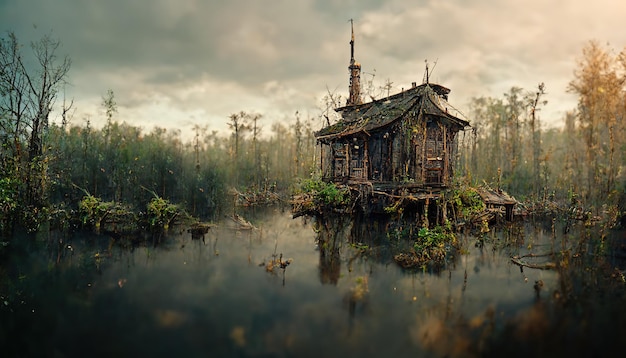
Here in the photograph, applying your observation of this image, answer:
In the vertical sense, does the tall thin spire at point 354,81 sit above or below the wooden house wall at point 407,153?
above

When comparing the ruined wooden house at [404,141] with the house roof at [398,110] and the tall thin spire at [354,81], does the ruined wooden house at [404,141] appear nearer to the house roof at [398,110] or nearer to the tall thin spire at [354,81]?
the house roof at [398,110]

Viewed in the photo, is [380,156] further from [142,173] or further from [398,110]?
[142,173]

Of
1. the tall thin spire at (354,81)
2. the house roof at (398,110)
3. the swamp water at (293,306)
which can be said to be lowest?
the swamp water at (293,306)

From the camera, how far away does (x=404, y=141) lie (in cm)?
2177

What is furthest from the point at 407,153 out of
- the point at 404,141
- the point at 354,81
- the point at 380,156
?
the point at 354,81

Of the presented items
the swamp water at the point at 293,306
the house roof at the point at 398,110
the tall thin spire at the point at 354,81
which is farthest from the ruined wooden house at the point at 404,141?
the swamp water at the point at 293,306

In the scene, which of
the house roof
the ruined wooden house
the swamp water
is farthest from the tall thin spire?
the swamp water

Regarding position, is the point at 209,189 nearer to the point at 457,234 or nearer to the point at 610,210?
the point at 457,234

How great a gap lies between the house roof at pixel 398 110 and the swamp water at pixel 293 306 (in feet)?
→ 29.8

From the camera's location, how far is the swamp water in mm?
7695

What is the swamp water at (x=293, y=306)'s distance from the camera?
7695 mm

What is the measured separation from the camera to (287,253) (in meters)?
14.7

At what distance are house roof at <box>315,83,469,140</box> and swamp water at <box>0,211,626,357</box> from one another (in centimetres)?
908

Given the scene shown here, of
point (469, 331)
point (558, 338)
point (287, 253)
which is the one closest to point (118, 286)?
point (287, 253)
